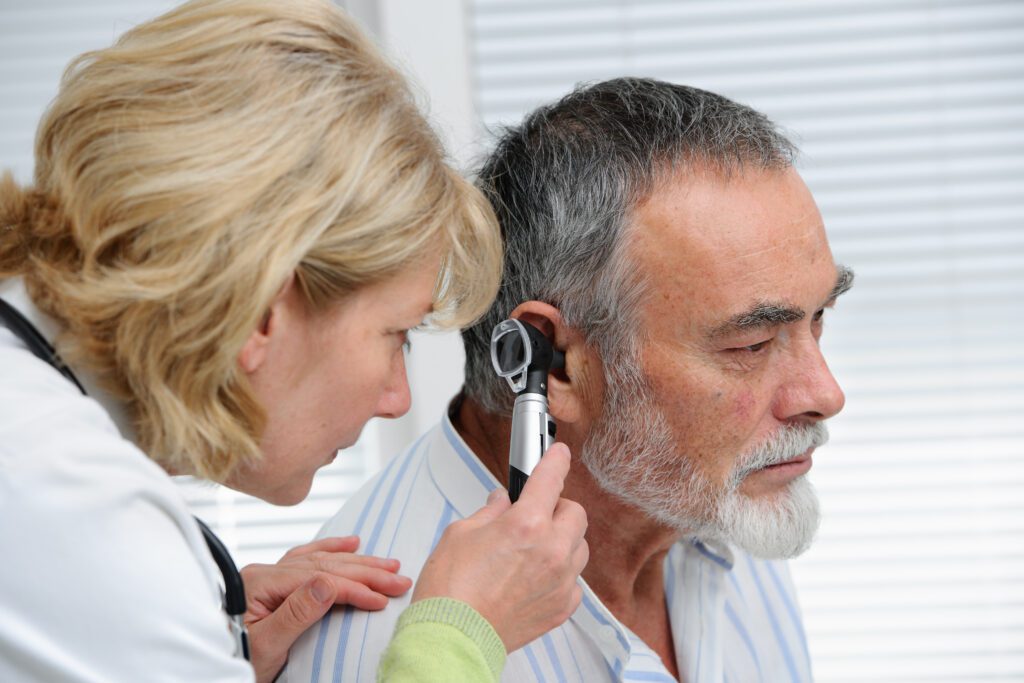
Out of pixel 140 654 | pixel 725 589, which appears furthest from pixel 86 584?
pixel 725 589

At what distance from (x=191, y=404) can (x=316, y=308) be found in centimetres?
15

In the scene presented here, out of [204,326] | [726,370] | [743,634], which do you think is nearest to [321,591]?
[204,326]

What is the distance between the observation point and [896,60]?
2.25 meters

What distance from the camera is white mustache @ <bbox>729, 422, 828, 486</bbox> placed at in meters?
1.36

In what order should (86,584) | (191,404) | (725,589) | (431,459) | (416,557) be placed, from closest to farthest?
(86,584) < (191,404) < (416,557) < (431,459) < (725,589)

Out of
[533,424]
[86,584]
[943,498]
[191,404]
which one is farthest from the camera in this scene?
[943,498]

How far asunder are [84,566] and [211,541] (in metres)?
0.20

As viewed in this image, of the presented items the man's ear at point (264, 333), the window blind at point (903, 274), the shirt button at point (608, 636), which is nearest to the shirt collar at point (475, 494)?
the shirt button at point (608, 636)

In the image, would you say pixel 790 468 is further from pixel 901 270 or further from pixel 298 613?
pixel 901 270

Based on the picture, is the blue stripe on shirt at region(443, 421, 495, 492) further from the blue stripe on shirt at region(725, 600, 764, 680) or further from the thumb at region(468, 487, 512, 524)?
the blue stripe on shirt at region(725, 600, 764, 680)

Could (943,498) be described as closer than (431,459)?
No

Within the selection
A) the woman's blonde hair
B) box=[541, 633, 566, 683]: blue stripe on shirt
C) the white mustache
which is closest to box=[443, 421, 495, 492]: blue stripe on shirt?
box=[541, 633, 566, 683]: blue stripe on shirt

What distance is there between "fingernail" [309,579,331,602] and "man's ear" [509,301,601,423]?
37cm

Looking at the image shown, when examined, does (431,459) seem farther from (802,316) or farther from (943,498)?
(943,498)
